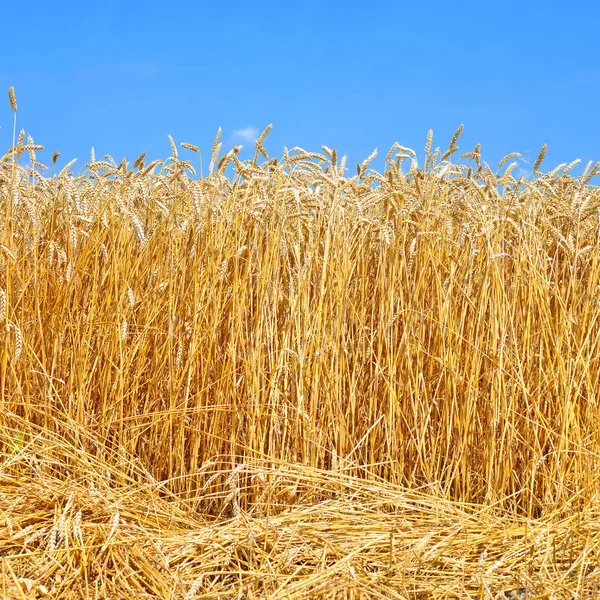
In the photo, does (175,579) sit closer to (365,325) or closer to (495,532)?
(495,532)

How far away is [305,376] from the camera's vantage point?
1972 mm

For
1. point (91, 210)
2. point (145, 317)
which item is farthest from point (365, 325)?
point (91, 210)

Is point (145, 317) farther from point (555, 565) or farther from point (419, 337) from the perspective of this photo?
point (555, 565)

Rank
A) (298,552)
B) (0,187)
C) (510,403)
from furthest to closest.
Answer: (0,187)
(510,403)
(298,552)

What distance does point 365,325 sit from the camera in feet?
7.15

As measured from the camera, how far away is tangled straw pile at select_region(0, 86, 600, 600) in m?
1.80

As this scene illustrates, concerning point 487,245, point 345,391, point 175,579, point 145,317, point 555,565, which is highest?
point 487,245

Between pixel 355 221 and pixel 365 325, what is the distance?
322 mm

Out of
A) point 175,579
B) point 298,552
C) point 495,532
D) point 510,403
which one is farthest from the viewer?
point 510,403

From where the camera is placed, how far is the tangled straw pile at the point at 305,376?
5.92 ft

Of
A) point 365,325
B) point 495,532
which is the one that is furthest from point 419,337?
point 495,532

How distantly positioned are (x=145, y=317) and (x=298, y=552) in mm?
886

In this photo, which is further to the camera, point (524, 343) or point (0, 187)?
point (0, 187)

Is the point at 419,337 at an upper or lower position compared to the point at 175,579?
upper
